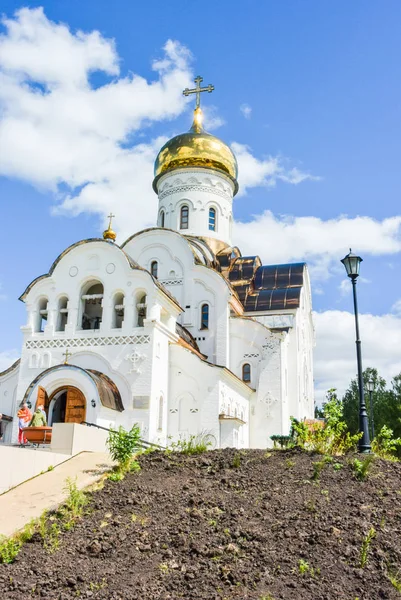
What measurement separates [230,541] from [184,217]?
22.6 meters

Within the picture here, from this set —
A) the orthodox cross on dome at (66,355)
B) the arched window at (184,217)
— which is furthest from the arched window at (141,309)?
the arched window at (184,217)

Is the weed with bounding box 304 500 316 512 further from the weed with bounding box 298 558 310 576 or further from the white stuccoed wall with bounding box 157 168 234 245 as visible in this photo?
the white stuccoed wall with bounding box 157 168 234 245

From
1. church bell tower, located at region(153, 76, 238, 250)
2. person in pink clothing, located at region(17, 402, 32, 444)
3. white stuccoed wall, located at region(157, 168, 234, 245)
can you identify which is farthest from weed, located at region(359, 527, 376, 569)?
white stuccoed wall, located at region(157, 168, 234, 245)

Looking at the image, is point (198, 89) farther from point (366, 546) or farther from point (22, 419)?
point (366, 546)

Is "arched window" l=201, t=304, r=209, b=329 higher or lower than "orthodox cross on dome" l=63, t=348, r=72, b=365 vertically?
higher

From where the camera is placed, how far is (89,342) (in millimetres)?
18484

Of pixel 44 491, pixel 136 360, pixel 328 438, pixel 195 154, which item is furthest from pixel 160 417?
pixel 195 154

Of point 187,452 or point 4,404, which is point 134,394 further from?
point 187,452

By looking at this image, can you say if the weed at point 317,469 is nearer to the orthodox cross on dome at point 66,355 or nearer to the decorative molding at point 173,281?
the orthodox cross on dome at point 66,355

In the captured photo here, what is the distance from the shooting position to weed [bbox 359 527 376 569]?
20.5 ft

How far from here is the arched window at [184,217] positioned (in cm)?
2816

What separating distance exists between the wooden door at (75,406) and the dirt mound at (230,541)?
324 inches

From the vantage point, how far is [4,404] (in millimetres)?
19875

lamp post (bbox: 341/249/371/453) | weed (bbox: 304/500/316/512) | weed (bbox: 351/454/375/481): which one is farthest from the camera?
lamp post (bbox: 341/249/371/453)
